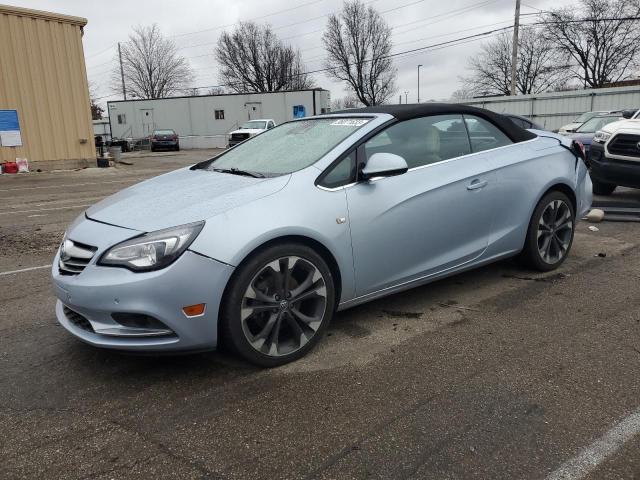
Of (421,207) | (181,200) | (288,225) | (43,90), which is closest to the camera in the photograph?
(288,225)

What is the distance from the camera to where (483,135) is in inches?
168

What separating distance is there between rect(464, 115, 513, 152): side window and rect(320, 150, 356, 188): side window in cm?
125

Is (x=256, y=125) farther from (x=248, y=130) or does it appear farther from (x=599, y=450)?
(x=599, y=450)

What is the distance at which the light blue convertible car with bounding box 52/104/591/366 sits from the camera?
9.07 feet

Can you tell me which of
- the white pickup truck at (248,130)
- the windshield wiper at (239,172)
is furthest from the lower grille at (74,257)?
the white pickup truck at (248,130)

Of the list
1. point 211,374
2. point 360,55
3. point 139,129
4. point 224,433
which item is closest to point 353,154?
point 211,374

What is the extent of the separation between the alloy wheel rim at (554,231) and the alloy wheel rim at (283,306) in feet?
7.78

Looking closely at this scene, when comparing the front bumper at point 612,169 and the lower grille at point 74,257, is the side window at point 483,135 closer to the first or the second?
the lower grille at point 74,257

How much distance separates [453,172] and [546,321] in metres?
1.23

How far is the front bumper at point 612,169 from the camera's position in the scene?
303 inches

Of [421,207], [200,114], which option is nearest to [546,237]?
[421,207]

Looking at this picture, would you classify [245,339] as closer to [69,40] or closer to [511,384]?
[511,384]

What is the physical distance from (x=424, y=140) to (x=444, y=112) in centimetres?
40

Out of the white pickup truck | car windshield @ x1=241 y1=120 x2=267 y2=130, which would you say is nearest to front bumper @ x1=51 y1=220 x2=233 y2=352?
the white pickup truck
